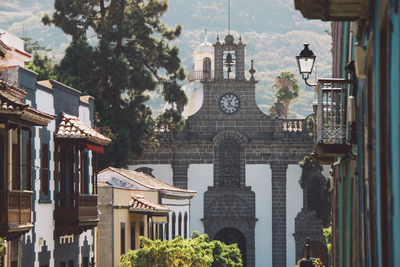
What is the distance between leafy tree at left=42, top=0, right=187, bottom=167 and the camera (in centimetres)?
5291

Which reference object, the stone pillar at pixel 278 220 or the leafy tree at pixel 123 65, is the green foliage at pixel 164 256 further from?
the stone pillar at pixel 278 220

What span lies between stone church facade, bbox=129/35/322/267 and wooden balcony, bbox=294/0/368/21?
5525 centimetres

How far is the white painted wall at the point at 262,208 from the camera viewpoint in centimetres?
6519

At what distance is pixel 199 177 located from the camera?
6588cm

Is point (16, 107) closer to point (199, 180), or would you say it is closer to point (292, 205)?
point (199, 180)

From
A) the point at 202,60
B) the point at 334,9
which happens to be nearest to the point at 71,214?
the point at 334,9

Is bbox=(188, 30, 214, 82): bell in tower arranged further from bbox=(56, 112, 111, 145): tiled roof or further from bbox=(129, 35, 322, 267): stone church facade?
bbox=(56, 112, 111, 145): tiled roof

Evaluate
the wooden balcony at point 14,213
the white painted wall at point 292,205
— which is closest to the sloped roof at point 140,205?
the wooden balcony at point 14,213

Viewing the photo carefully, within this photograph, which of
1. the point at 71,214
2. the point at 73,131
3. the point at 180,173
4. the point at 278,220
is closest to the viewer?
the point at 71,214

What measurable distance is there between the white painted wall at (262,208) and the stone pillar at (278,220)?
24 cm

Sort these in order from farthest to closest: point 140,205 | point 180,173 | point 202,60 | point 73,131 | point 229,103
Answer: point 202,60 < point 229,103 < point 180,173 < point 140,205 < point 73,131

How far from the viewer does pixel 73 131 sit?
2744 cm

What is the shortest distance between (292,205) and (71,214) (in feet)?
129

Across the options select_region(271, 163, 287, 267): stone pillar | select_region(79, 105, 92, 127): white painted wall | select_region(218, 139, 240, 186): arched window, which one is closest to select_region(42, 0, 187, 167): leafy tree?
select_region(218, 139, 240, 186): arched window
